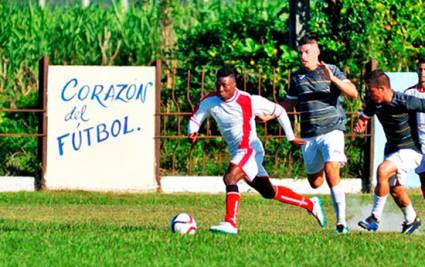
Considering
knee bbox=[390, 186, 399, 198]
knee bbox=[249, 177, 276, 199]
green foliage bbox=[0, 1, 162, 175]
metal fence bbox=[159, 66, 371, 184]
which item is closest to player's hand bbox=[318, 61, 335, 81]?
knee bbox=[249, 177, 276, 199]

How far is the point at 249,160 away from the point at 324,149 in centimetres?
87

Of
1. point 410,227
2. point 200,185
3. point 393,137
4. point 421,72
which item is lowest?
point 200,185

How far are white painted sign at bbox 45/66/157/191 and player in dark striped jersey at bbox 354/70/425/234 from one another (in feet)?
23.2

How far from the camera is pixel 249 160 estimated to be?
47.8ft

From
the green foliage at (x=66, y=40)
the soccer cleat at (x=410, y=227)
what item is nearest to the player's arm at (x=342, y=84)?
the soccer cleat at (x=410, y=227)

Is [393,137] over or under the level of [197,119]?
under

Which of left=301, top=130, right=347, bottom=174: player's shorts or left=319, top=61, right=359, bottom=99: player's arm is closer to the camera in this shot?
left=319, top=61, right=359, bottom=99: player's arm

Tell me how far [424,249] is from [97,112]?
31.0 ft

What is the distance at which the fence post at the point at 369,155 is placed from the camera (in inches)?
862

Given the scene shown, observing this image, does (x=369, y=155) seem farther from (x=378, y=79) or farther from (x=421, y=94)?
(x=378, y=79)

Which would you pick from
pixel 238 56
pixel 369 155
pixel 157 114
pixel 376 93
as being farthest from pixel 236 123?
pixel 238 56

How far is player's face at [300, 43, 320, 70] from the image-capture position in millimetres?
14672

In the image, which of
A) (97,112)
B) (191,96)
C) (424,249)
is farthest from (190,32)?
(424,249)

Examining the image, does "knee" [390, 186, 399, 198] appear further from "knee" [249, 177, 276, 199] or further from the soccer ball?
the soccer ball
